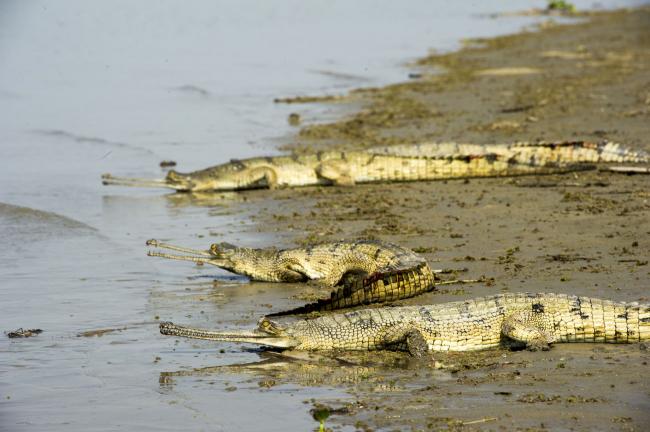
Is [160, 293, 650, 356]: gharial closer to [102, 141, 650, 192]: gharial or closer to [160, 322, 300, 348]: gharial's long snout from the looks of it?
[160, 322, 300, 348]: gharial's long snout

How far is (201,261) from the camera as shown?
910 cm

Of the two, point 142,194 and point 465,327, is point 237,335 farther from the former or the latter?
point 142,194

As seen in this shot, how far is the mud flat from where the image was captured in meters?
5.70

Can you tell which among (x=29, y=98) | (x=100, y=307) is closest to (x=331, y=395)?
(x=100, y=307)

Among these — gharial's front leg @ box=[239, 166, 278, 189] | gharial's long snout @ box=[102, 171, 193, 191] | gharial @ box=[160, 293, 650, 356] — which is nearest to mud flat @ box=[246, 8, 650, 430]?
gharial @ box=[160, 293, 650, 356]

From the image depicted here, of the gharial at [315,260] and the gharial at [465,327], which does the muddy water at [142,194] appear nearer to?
the gharial at [315,260]

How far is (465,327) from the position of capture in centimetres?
677

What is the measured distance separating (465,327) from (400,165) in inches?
247

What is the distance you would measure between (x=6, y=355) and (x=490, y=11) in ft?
112

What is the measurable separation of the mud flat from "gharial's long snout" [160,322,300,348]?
0.39 m

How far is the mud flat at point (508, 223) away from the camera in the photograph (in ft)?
18.7

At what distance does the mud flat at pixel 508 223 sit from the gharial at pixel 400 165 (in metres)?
0.22

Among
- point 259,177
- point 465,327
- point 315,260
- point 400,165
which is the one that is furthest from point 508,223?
point 259,177

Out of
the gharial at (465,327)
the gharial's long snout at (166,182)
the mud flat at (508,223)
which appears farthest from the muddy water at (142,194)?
the mud flat at (508,223)
